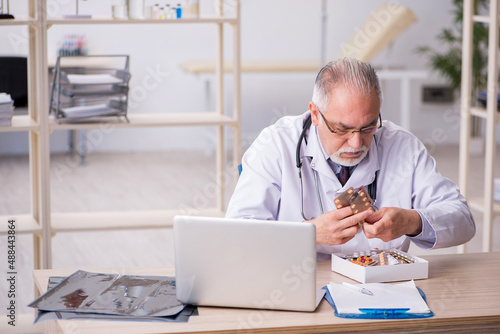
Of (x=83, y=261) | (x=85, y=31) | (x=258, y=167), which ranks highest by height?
(x=85, y=31)

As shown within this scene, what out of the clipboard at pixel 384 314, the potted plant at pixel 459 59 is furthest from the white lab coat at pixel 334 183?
the potted plant at pixel 459 59

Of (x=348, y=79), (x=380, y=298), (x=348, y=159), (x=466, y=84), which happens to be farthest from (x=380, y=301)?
(x=466, y=84)

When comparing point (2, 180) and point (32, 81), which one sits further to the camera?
point (2, 180)

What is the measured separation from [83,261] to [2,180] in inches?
79.8

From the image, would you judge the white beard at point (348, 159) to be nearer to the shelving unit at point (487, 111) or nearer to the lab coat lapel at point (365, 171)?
the lab coat lapel at point (365, 171)

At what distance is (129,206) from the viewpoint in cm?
483

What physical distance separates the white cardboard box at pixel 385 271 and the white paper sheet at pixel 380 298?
3cm

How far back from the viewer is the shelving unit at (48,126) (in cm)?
285

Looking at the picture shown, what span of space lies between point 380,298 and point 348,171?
1.71 feet

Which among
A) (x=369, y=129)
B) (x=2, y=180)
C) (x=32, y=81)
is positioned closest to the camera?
(x=369, y=129)

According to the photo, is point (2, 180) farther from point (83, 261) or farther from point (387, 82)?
point (387, 82)

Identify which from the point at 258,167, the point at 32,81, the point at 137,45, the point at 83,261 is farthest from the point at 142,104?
the point at 258,167

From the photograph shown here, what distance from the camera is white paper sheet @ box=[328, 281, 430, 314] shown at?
150 cm

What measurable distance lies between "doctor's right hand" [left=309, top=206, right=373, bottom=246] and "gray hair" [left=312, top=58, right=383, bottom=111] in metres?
0.33
